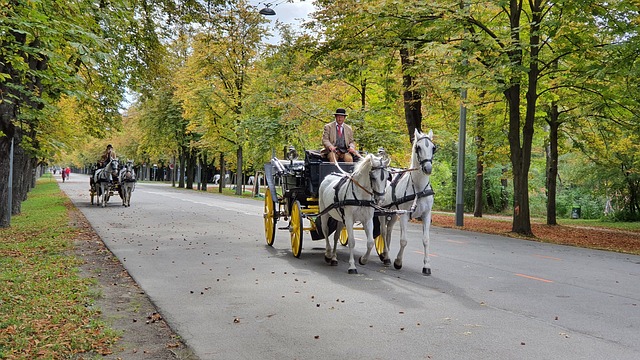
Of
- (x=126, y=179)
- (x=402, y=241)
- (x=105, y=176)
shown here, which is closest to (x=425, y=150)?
(x=402, y=241)

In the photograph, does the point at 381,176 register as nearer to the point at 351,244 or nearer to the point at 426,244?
the point at 351,244

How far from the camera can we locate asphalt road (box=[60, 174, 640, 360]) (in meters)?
5.64

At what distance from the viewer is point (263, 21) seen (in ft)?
131

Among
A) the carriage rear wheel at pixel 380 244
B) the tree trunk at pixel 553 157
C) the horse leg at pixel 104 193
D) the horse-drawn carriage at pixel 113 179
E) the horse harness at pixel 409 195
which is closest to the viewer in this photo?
the horse harness at pixel 409 195

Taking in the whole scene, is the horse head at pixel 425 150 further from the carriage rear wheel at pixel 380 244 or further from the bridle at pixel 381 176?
the carriage rear wheel at pixel 380 244

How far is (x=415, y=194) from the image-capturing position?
10281 mm

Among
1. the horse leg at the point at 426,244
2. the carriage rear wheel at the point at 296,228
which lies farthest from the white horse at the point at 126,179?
the horse leg at the point at 426,244

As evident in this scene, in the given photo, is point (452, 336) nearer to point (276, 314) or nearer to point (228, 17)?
point (276, 314)

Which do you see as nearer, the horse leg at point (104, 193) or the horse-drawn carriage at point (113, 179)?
the horse-drawn carriage at point (113, 179)

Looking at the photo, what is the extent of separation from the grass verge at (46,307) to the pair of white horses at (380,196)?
4328mm

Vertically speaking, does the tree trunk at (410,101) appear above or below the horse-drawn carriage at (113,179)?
above

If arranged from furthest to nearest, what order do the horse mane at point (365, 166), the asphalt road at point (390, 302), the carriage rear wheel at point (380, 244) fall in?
the carriage rear wheel at point (380, 244)
the horse mane at point (365, 166)
the asphalt road at point (390, 302)

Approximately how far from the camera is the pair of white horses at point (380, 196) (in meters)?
9.68

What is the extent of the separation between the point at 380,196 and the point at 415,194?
1018mm
